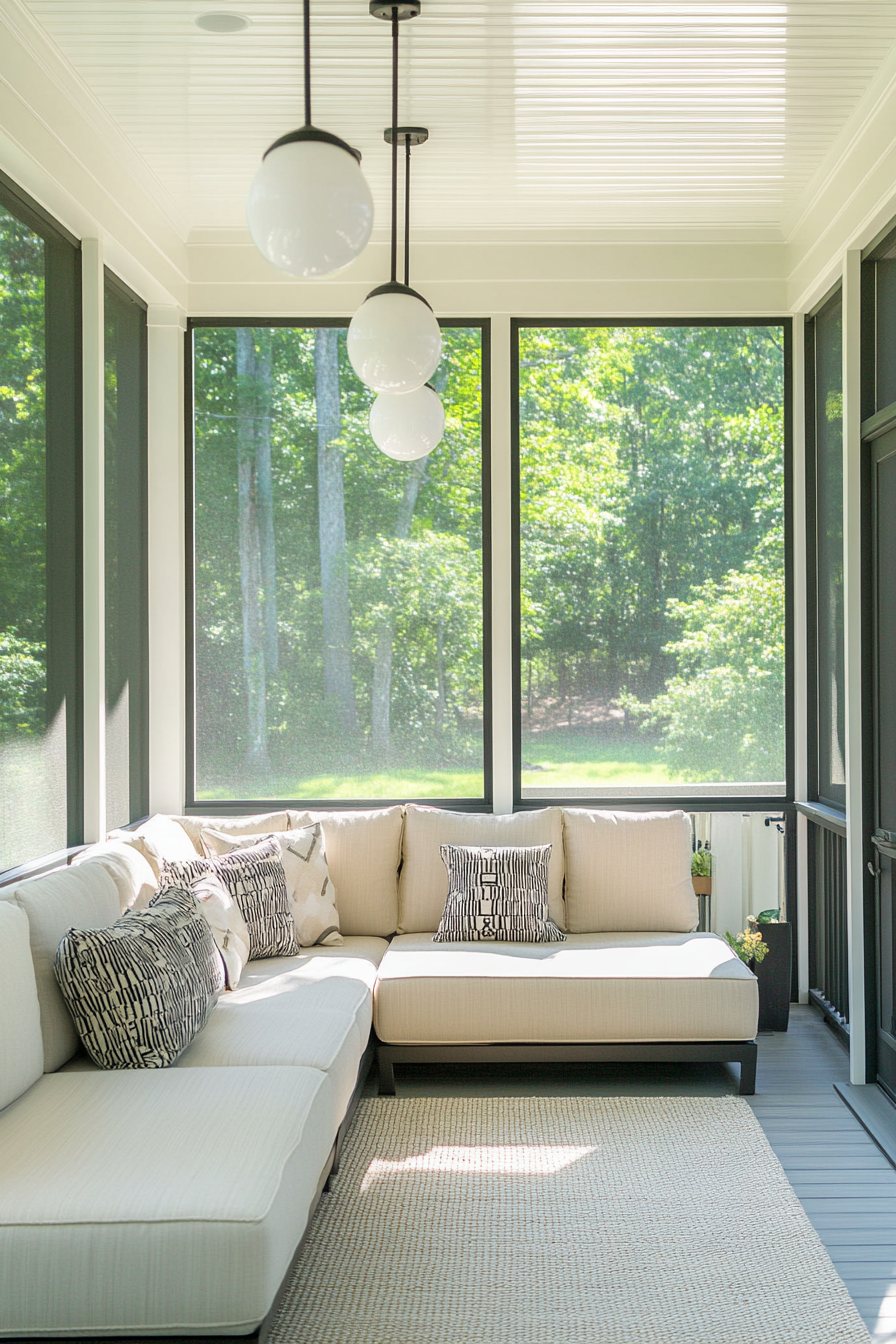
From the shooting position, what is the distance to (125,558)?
13.7 ft

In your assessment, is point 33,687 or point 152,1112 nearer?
point 152,1112

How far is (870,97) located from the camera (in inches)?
130

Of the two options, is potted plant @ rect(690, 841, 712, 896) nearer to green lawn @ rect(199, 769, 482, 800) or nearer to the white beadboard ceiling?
green lawn @ rect(199, 769, 482, 800)

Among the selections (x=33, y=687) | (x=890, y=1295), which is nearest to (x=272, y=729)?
(x=33, y=687)

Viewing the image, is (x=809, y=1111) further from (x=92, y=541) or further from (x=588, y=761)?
(x=92, y=541)

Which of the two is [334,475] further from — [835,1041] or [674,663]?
[835,1041]

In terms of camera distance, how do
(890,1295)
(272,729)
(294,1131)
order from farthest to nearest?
(272,729)
(890,1295)
(294,1131)

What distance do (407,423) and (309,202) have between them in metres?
1.58

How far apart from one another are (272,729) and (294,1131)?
254 cm

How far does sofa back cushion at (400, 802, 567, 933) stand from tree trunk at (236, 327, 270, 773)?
82cm

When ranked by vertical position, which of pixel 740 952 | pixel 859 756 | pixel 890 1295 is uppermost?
pixel 859 756

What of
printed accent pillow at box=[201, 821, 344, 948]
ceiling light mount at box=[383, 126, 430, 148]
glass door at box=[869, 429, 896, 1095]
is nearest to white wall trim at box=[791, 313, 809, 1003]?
glass door at box=[869, 429, 896, 1095]

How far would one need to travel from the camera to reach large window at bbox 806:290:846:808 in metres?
4.12

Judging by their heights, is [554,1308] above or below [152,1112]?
below
